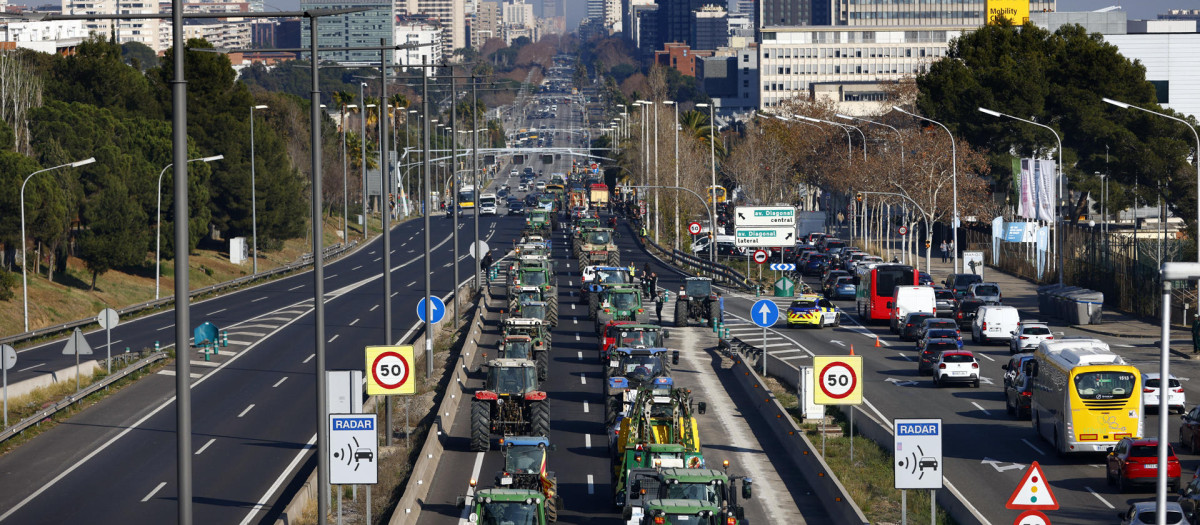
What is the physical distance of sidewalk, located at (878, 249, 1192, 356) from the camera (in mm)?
55094

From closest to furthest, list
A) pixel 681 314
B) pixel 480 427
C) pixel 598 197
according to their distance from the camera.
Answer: pixel 480 427 < pixel 681 314 < pixel 598 197

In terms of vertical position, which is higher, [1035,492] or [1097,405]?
[1035,492]

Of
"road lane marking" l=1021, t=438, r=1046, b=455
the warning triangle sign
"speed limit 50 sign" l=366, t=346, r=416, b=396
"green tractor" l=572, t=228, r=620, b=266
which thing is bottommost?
"road lane marking" l=1021, t=438, r=1046, b=455

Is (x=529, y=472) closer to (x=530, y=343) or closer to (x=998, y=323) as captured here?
(x=530, y=343)

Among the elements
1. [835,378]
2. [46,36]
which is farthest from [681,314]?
[46,36]

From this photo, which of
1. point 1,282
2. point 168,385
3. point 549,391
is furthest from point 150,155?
point 549,391

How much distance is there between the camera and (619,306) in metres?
55.4

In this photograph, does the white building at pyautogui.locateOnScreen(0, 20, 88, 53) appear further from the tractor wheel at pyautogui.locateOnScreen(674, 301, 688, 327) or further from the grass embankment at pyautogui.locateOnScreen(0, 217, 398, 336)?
the tractor wheel at pyautogui.locateOnScreen(674, 301, 688, 327)

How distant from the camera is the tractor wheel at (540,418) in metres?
33.9

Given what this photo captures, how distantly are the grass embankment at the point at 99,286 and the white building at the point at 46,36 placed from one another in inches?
2296

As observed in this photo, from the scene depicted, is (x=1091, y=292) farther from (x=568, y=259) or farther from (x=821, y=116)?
(x=821, y=116)

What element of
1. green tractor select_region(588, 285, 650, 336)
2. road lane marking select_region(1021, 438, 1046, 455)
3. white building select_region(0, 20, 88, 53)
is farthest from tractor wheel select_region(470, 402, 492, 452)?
white building select_region(0, 20, 88, 53)

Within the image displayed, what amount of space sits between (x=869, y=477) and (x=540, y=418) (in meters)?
8.18

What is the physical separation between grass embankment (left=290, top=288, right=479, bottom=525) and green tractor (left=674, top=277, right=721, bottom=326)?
12.5 meters
